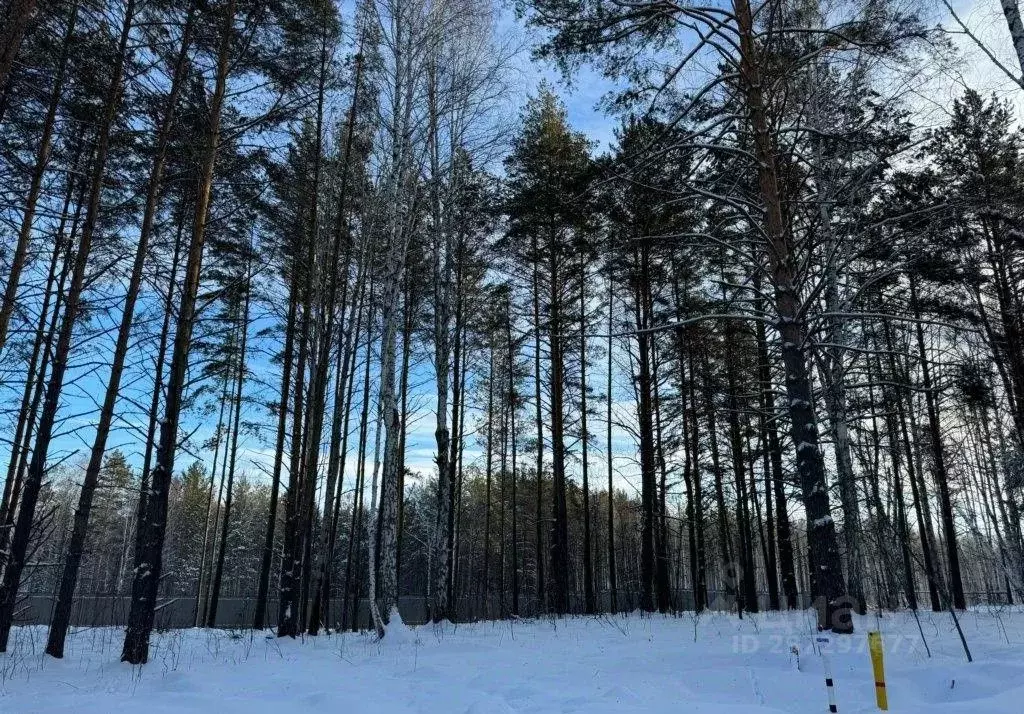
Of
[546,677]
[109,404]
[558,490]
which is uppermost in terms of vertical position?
[109,404]

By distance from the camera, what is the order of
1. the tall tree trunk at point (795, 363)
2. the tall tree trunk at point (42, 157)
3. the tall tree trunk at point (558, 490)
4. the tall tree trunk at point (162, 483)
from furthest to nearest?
the tall tree trunk at point (558, 490) → the tall tree trunk at point (42, 157) → the tall tree trunk at point (162, 483) → the tall tree trunk at point (795, 363)

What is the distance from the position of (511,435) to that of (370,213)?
474 inches

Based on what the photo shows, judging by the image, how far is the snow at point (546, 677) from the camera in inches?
152

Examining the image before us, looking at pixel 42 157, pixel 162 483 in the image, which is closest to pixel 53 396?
pixel 162 483

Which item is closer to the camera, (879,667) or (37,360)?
(879,667)

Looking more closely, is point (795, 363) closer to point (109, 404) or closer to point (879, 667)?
point (879, 667)

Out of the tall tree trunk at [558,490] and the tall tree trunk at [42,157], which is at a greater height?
the tall tree trunk at [42,157]

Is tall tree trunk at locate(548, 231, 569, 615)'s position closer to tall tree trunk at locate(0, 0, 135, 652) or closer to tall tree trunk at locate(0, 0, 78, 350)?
tall tree trunk at locate(0, 0, 135, 652)

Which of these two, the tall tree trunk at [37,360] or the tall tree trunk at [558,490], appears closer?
the tall tree trunk at [37,360]

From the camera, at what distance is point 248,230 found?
1376cm

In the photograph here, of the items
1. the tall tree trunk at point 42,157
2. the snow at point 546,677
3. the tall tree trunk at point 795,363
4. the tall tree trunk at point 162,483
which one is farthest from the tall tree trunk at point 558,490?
the tall tree trunk at point 42,157

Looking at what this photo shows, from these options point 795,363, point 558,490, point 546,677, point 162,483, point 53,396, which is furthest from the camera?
point 558,490

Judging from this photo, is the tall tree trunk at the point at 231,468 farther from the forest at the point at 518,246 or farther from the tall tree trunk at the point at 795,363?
the tall tree trunk at the point at 795,363

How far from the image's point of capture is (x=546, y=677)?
5090 mm
